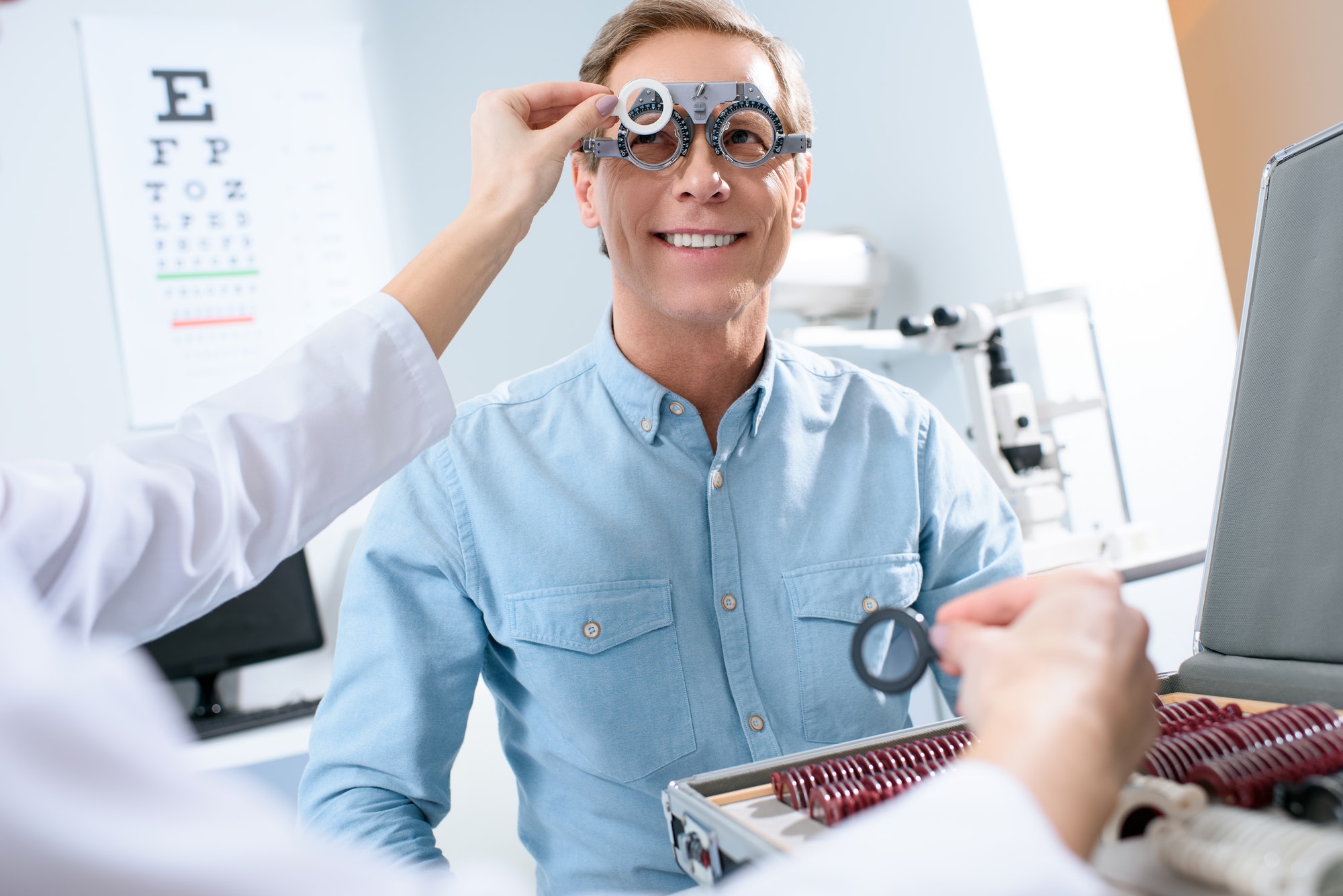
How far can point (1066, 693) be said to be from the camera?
17.6 inches

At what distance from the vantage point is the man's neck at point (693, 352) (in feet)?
4.11

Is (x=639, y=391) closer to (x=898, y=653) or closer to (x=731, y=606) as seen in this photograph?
(x=731, y=606)

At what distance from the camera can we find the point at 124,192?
100 inches

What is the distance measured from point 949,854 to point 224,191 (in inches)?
108

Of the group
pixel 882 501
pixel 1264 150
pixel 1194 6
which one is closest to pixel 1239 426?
pixel 882 501

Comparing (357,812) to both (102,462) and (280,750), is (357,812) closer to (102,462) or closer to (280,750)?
(102,462)

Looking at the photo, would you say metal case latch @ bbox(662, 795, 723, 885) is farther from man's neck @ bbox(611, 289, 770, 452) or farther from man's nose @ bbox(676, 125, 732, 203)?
man's nose @ bbox(676, 125, 732, 203)

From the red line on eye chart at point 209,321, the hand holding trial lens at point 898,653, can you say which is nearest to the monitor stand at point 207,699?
the red line on eye chart at point 209,321

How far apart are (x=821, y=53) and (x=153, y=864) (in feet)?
9.15

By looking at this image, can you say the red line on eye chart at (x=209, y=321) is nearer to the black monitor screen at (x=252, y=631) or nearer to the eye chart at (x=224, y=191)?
the eye chart at (x=224, y=191)

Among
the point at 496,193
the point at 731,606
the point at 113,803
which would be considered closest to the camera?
the point at 113,803

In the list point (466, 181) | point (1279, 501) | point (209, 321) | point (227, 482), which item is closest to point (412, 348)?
point (227, 482)

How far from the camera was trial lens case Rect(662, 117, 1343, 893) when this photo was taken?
69 centimetres

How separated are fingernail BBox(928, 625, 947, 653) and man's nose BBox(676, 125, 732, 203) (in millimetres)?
759
